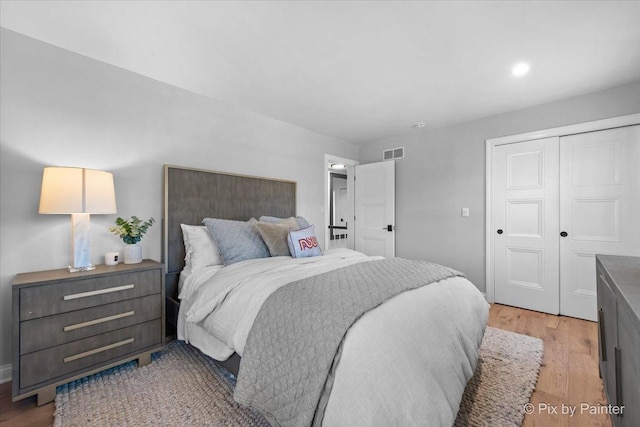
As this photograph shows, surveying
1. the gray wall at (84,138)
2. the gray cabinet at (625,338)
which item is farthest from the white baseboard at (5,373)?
the gray cabinet at (625,338)

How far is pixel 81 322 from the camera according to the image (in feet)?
5.83

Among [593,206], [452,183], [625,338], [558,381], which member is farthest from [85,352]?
[593,206]

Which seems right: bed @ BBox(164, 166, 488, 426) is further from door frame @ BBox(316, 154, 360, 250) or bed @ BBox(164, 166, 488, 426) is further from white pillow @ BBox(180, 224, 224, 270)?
door frame @ BBox(316, 154, 360, 250)

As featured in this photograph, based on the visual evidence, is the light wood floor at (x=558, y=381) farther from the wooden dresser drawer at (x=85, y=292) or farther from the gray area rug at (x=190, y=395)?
the wooden dresser drawer at (x=85, y=292)

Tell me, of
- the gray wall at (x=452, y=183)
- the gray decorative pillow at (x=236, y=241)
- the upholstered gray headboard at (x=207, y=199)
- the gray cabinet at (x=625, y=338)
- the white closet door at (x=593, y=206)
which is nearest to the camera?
the gray cabinet at (x=625, y=338)

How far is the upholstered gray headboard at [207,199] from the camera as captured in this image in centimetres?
259

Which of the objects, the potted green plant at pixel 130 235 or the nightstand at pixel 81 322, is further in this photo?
the potted green plant at pixel 130 235

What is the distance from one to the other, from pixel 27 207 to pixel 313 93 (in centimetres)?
247

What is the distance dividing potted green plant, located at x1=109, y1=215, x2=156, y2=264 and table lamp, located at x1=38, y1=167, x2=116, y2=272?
21 cm

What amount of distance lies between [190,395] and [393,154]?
3.92 m

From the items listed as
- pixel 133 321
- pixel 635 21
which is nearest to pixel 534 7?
pixel 635 21

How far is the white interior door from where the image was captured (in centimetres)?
436

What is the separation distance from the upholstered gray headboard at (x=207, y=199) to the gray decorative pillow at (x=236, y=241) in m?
0.23

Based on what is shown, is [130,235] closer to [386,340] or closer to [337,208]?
[386,340]
